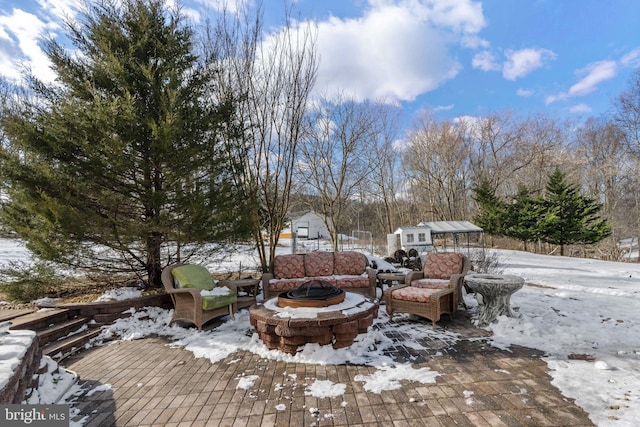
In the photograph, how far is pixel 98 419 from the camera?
2.14 m

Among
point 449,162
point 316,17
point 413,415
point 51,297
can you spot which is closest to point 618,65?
point 449,162

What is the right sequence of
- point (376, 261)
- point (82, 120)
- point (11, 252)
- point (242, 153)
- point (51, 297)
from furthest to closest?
point (11, 252), point (376, 261), point (242, 153), point (51, 297), point (82, 120)

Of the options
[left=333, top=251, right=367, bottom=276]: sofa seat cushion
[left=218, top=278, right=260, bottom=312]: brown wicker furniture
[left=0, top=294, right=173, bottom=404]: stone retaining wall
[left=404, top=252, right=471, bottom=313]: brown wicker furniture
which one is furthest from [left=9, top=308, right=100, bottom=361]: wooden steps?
[left=404, top=252, right=471, bottom=313]: brown wicker furniture

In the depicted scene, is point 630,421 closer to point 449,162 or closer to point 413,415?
point 413,415

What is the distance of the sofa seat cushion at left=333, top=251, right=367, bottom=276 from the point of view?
18.0 ft

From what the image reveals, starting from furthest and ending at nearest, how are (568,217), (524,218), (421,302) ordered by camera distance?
(524,218), (568,217), (421,302)

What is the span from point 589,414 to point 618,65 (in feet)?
57.5

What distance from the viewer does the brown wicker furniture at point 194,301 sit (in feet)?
13.2

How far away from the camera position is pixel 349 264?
5.52m

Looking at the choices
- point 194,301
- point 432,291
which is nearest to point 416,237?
point 432,291

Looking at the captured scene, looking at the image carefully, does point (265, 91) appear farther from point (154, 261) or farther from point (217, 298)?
point (217, 298)

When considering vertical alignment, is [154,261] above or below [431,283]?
above

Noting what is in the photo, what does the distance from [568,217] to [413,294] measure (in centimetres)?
1523

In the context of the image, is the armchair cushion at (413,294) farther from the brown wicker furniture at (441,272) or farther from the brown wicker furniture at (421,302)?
the brown wicker furniture at (441,272)
